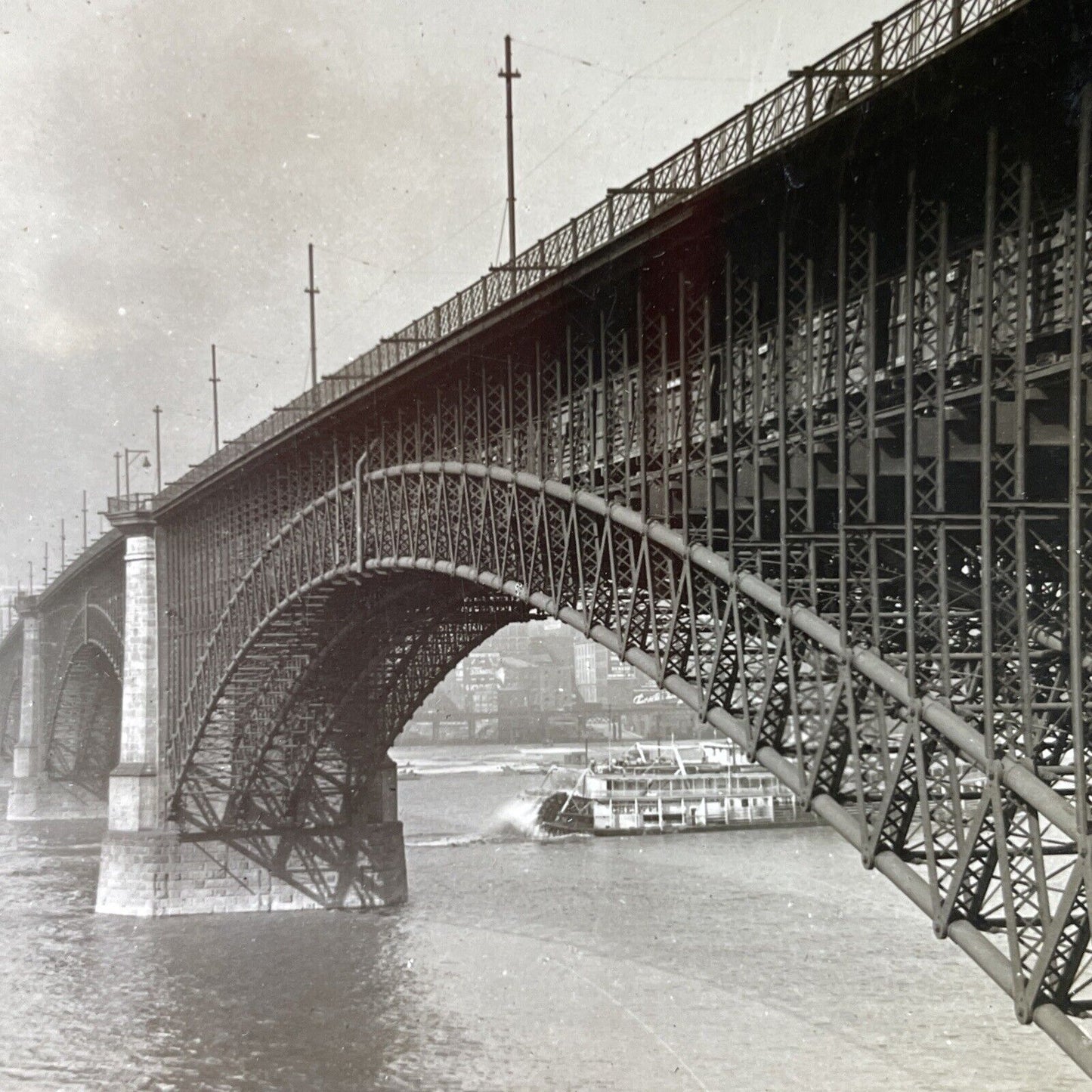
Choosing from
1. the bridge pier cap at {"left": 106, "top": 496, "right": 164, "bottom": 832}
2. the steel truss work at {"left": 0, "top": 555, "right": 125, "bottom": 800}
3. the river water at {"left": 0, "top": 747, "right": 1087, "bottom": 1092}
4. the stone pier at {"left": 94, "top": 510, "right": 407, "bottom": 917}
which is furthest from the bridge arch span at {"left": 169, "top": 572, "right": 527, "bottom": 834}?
the steel truss work at {"left": 0, "top": 555, "right": 125, "bottom": 800}

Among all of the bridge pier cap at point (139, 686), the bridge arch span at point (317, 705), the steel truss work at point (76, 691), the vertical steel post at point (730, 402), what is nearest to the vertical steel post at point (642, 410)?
the vertical steel post at point (730, 402)

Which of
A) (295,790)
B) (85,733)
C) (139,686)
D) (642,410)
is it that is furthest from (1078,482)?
(85,733)

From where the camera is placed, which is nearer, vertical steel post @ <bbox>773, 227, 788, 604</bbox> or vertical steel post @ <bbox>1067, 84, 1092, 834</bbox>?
vertical steel post @ <bbox>1067, 84, 1092, 834</bbox>

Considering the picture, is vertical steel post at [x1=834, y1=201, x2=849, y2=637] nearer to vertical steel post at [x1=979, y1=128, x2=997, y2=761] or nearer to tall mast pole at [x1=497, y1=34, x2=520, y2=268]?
vertical steel post at [x1=979, y1=128, x2=997, y2=761]

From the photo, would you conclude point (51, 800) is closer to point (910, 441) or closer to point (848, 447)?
point (848, 447)

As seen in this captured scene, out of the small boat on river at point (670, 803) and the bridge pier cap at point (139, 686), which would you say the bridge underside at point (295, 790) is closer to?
the bridge pier cap at point (139, 686)
